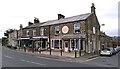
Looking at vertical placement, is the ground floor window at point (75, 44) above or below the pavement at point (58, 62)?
above

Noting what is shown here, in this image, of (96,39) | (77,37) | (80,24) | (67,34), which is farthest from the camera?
(96,39)

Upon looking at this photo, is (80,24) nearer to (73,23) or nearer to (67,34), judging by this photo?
(73,23)

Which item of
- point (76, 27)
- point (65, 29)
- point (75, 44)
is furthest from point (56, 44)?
point (76, 27)

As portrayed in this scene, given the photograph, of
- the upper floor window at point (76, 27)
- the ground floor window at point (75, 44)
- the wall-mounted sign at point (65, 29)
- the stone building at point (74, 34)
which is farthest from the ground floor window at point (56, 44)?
the upper floor window at point (76, 27)

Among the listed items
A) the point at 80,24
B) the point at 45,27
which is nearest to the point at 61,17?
the point at 45,27

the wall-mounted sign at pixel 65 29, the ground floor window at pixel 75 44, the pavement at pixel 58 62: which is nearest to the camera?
the pavement at pixel 58 62

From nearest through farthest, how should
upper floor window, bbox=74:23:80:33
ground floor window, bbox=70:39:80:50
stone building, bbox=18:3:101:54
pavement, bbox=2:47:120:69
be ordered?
pavement, bbox=2:47:120:69 < stone building, bbox=18:3:101:54 < ground floor window, bbox=70:39:80:50 < upper floor window, bbox=74:23:80:33

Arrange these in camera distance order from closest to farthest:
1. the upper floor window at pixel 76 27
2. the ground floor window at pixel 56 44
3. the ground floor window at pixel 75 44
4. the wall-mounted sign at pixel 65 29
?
1. the ground floor window at pixel 75 44
2. the upper floor window at pixel 76 27
3. the wall-mounted sign at pixel 65 29
4. the ground floor window at pixel 56 44

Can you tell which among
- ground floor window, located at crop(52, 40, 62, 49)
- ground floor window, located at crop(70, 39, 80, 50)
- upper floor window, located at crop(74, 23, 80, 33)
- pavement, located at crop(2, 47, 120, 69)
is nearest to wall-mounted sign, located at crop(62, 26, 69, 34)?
upper floor window, located at crop(74, 23, 80, 33)

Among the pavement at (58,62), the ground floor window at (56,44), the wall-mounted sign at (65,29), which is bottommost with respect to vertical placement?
the pavement at (58,62)

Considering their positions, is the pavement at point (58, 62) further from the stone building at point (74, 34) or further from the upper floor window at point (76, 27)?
the upper floor window at point (76, 27)

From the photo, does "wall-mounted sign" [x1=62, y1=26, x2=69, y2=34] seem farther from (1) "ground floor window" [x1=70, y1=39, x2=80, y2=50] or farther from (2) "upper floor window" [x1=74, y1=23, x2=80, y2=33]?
(1) "ground floor window" [x1=70, y1=39, x2=80, y2=50]

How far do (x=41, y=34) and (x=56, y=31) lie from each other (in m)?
4.98

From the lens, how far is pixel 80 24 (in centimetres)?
1814
